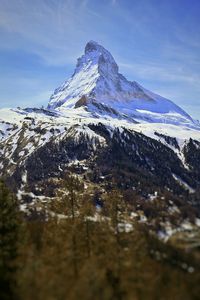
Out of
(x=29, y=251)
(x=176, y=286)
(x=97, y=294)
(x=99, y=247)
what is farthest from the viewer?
(x=99, y=247)

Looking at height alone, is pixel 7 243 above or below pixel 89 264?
above

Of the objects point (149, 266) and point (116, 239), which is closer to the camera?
point (149, 266)

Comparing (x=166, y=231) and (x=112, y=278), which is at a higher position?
(x=166, y=231)

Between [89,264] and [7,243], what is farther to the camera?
[7,243]

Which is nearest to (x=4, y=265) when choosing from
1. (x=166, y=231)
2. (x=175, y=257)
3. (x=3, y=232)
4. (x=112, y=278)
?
(x=3, y=232)

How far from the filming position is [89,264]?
90312 millimetres

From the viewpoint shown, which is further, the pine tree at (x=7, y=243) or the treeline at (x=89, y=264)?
the pine tree at (x=7, y=243)

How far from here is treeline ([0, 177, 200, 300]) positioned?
78875 millimetres

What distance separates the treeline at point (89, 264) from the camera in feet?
259

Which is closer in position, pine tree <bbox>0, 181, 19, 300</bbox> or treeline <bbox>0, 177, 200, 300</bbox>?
treeline <bbox>0, 177, 200, 300</bbox>

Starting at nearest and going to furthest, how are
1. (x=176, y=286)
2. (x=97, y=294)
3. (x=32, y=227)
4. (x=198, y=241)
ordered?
(x=97, y=294)
(x=176, y=286)
(x=198, y=241)
(x=32, y=227)

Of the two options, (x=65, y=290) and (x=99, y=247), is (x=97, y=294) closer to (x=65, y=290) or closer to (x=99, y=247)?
(x=65, y=290)

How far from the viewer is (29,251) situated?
307 feet

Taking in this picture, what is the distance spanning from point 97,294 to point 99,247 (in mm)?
37939
